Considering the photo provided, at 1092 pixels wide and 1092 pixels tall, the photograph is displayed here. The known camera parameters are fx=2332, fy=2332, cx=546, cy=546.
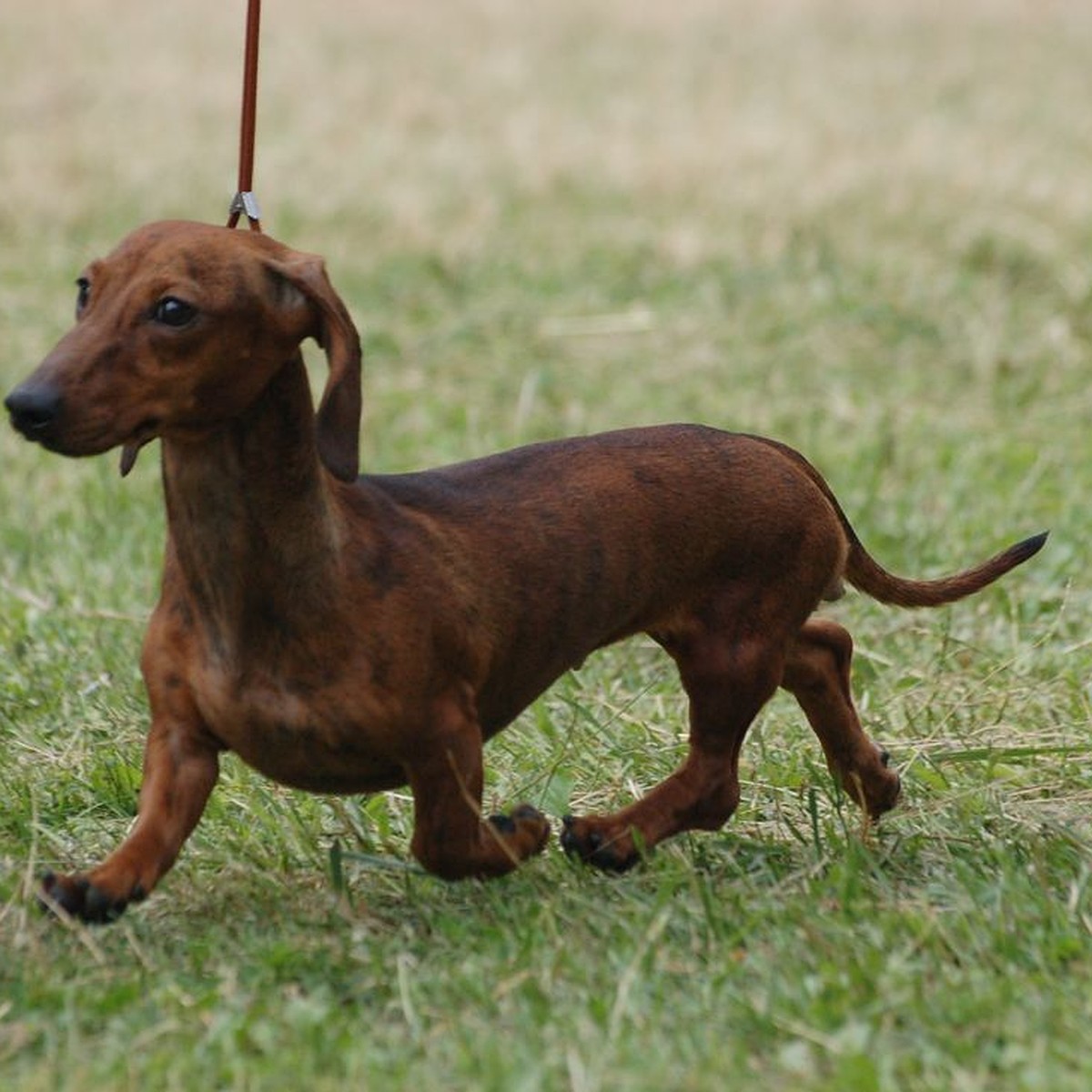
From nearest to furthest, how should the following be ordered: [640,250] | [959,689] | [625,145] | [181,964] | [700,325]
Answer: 1. [181,964]
2. [959,689]
3. [700,325]
4. [640,250]
5. [625,145]

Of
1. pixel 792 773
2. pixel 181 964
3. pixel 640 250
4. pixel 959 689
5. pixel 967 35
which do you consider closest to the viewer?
pixel 181 964

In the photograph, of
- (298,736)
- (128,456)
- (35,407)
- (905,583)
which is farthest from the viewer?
(905,583)

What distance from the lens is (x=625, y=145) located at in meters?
11.3

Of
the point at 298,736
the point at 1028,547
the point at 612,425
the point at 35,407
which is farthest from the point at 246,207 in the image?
the point at 612,425

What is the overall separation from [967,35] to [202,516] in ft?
42.8

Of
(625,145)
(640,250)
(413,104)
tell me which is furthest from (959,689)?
(413,104)

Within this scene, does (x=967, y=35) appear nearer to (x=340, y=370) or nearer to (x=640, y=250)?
(x=640, y=250)

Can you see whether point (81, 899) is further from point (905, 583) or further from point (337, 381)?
point (905, 583)

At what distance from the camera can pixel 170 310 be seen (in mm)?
3184

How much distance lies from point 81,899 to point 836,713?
1.41m

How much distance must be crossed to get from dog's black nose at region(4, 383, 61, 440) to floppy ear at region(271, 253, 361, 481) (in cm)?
38

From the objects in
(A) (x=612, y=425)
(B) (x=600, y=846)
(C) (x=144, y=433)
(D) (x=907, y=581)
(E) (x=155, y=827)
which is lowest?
(A) (x=612, y=425)

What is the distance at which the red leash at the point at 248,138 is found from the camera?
3678 millimetres

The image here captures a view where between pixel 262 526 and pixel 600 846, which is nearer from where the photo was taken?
pixel 262 526
